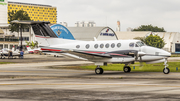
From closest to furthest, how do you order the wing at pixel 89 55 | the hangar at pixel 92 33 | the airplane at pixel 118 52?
the wing at pixel 89 55 < the airplane at pixel 118 52 < the hangar at pixel 92 33

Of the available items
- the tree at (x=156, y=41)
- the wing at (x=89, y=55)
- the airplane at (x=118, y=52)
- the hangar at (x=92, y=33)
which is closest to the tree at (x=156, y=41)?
the tree at (x=156, y=41)

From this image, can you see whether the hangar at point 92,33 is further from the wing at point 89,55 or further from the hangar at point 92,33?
the wing at point 89,55

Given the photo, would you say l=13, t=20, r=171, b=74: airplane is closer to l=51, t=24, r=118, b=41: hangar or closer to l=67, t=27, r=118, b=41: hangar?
l=51, t=24, r=118, b=41: hangar

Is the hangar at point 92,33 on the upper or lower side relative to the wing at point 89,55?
upper

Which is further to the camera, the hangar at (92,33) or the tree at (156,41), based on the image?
the tree at (156,41)

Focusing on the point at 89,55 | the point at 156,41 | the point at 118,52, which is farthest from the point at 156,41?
the point at 89,55

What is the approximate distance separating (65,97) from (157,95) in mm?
4204

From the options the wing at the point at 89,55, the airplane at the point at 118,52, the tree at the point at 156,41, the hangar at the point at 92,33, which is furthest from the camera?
the tree at the point at 156,41

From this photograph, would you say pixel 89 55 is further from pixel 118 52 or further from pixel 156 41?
pixel 156 41

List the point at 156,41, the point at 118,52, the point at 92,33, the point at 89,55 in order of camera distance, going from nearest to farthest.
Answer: the point at 89,55 → the point at 118,52 → the point at 92,33 → the point at 156,41

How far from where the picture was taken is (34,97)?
12.3 metres

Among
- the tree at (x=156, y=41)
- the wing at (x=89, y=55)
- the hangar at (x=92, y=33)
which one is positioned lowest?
the wing at (x=89, y=55)

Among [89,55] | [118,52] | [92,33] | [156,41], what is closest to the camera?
[89,55]

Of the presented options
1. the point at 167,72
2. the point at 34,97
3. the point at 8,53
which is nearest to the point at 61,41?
the point at 167,72
